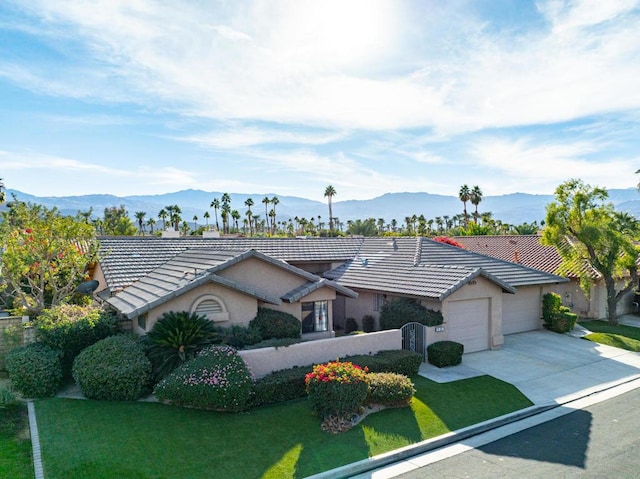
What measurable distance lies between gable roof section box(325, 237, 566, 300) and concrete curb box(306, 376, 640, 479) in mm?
5453

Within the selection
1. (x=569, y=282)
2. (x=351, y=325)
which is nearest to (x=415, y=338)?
(x=351, y=325)

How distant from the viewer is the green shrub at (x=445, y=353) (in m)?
17.0

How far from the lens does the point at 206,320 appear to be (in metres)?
14.8

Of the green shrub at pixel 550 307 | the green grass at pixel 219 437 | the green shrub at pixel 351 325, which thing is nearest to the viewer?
the green grass at pixel 219 437

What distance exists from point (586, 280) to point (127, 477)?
82.2 ft

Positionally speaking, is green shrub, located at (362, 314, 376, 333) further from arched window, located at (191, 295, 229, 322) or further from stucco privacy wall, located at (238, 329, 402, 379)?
arched window, located at (191, 295, 229, 322)

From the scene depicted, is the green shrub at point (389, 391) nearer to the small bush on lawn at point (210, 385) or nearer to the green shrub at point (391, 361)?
the green shrub at point (391, 361)

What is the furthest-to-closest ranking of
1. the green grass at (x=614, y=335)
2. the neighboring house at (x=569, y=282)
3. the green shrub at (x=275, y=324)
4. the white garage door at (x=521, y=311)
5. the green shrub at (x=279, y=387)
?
the neighboring house at (x=569, y=282) → the white garage door at (x=521, y=311) → the green grass at (x=614, y=335) → the green shrub at (x=275, y=324) → the green shrub at (x=279, y=387)

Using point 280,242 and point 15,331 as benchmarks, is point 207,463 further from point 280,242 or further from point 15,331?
point 280,242

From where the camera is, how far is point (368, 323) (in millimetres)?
22156

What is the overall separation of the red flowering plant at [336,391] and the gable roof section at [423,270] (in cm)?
688

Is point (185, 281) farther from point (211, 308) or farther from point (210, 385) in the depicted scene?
point (210, 385)

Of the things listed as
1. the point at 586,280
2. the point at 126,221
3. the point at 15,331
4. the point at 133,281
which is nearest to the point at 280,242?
the point at 133,281

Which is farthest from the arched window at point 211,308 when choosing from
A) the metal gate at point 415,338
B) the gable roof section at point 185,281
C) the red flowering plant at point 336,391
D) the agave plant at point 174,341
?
the metal gate at point 415,338
